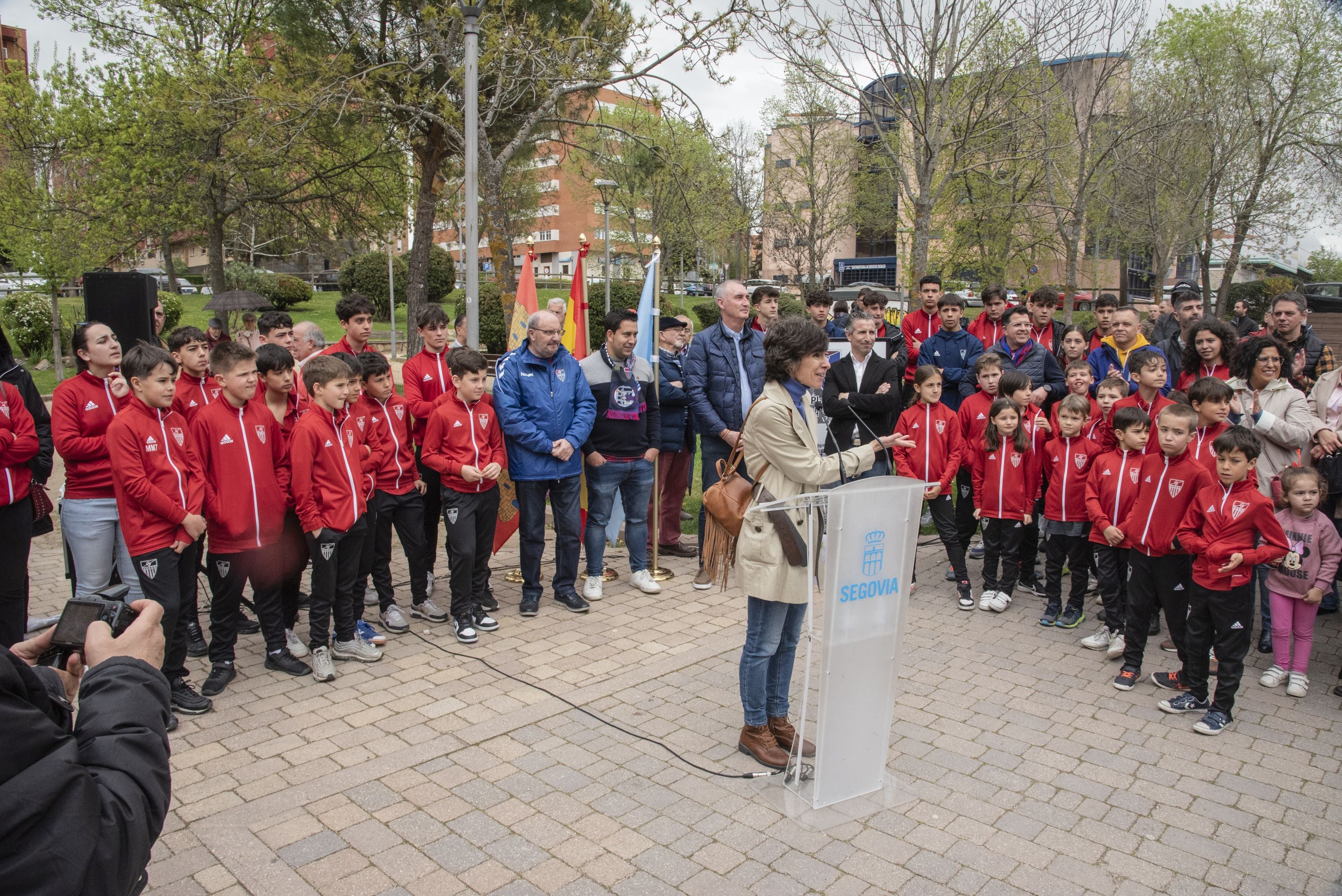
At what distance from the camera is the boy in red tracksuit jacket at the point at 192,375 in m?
5.97

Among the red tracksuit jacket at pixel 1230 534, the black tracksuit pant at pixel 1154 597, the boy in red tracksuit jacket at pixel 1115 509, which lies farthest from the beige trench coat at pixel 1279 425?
the black tracksuit pant at pixel 1154 597

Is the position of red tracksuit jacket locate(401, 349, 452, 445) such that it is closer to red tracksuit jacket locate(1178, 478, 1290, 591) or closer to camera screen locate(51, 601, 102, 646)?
camera screen locate(51, 601, 102, 646)

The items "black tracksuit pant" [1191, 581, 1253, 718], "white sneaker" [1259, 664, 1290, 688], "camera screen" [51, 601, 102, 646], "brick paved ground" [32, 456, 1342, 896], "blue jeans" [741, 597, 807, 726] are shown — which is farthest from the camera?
"white sneaker" [1259, 664, 1290, 688]

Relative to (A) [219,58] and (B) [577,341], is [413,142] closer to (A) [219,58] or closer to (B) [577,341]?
(A) [219,58]

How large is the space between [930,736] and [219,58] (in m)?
17.8

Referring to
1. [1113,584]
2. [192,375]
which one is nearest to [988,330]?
[1113,584]

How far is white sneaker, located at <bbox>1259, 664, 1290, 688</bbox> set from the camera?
17.7 ft

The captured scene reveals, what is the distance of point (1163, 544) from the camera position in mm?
5164

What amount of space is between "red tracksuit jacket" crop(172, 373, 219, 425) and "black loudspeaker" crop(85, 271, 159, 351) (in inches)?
101

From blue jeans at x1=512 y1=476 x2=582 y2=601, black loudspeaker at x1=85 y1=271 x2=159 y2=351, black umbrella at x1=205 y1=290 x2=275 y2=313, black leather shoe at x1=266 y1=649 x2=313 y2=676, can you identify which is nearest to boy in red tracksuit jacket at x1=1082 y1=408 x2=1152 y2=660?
blue jeans at x1=512 y1=476 x2=582 y2=601

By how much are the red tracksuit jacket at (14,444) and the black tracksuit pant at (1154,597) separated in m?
6.51

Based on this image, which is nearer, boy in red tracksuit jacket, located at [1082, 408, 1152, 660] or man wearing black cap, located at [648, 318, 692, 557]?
boy in red tracksuit jacket, located at [1082, 408, 1152, 660]

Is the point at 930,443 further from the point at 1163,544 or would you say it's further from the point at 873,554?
the point at 873,554

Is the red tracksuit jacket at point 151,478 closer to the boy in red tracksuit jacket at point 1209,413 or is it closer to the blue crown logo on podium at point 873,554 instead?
the blue crown logo on podium at point 873,554
